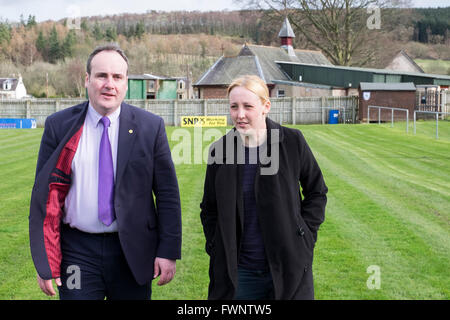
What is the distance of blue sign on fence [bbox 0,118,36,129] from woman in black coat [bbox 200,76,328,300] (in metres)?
37.8

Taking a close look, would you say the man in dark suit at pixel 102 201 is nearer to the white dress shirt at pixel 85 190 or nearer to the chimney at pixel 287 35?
the white dress shirt at pixel 85 190

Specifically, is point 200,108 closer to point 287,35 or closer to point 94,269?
point 287,35

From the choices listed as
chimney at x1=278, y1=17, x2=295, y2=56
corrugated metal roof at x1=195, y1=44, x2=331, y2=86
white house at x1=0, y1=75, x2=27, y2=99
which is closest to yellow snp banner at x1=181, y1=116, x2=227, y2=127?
corrugated metal roof at x1=195, y1=44, x2=331, y2=86

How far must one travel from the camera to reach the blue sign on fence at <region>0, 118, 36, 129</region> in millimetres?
38119

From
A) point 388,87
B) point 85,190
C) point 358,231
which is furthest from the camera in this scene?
point 388,87

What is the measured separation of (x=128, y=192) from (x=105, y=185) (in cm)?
14

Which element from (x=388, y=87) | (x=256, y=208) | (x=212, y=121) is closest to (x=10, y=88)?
(x=212, y=121)

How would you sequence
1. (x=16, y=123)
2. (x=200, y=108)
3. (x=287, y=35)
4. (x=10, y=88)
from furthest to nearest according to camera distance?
(x=10, y=88), (x=287, y=35), (x=200, y=108), (x=16, y=123)

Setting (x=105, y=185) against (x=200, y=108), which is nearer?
(x=105, y=185)

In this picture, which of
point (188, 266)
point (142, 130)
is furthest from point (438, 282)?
point (142, 130)

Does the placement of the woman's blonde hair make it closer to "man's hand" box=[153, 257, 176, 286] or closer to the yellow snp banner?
"man's hand" box=[153, 257, 176, 286]

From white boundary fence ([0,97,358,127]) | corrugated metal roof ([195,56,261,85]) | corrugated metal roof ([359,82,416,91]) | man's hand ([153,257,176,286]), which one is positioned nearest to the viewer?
man's hand ([153,257,176,286])

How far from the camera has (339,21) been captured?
188 ft

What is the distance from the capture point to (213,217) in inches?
135
